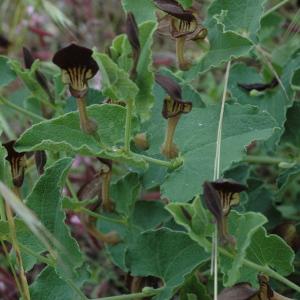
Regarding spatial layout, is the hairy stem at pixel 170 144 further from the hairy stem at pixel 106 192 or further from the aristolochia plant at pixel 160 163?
the hairy stem at pixel 106 192

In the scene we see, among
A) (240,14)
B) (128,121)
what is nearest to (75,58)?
(128,121)

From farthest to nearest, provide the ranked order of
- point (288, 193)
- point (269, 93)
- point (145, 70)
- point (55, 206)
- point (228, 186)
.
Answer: point (288, 193) → point (269, 93) → point (55, 206) → point (145, 70) → point (228, 186)

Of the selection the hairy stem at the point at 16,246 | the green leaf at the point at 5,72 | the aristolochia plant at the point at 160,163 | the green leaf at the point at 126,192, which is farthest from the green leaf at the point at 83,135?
the green leaf at the point at 5,72

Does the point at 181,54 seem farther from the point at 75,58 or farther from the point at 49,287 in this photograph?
the point at 49,287

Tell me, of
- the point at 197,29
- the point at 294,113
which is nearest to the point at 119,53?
the point at 197,29

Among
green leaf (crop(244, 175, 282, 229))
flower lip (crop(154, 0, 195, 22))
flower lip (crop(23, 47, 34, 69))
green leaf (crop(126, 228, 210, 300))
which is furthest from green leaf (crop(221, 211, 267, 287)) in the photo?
flower lip (crop(23, 47, 34, 69))

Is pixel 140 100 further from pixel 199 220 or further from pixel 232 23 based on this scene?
pixel 232 23
